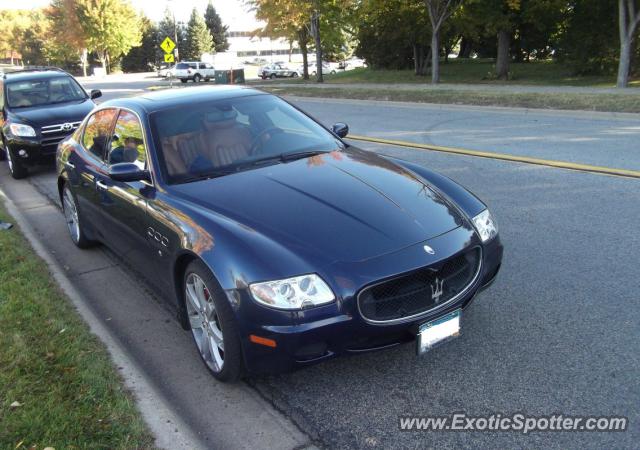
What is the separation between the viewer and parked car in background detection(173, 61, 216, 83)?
5219 cm

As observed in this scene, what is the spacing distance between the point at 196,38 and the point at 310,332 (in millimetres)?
81700

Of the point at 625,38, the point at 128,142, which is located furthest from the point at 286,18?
the point at 128,142

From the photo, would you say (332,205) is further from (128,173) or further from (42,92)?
(42,92)

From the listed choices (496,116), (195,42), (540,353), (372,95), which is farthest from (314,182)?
(195,42)

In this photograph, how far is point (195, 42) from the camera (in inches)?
3093

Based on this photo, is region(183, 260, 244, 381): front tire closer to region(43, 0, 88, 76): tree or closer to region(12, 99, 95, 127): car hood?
region(12, 99, 95, 127): car hood

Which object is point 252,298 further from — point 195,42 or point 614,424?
point 195,42

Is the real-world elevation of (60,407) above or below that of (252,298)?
below

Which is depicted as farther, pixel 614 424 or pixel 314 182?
pixel 314 182

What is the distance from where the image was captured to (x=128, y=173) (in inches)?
153

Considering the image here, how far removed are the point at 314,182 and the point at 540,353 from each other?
175 centimetres

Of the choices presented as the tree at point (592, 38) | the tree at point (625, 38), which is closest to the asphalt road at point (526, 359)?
the tree at point (625, 38)

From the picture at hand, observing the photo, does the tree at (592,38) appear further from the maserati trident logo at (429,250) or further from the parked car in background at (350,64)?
the parked car in background at (350,64)

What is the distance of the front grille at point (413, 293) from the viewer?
9.55 feet
